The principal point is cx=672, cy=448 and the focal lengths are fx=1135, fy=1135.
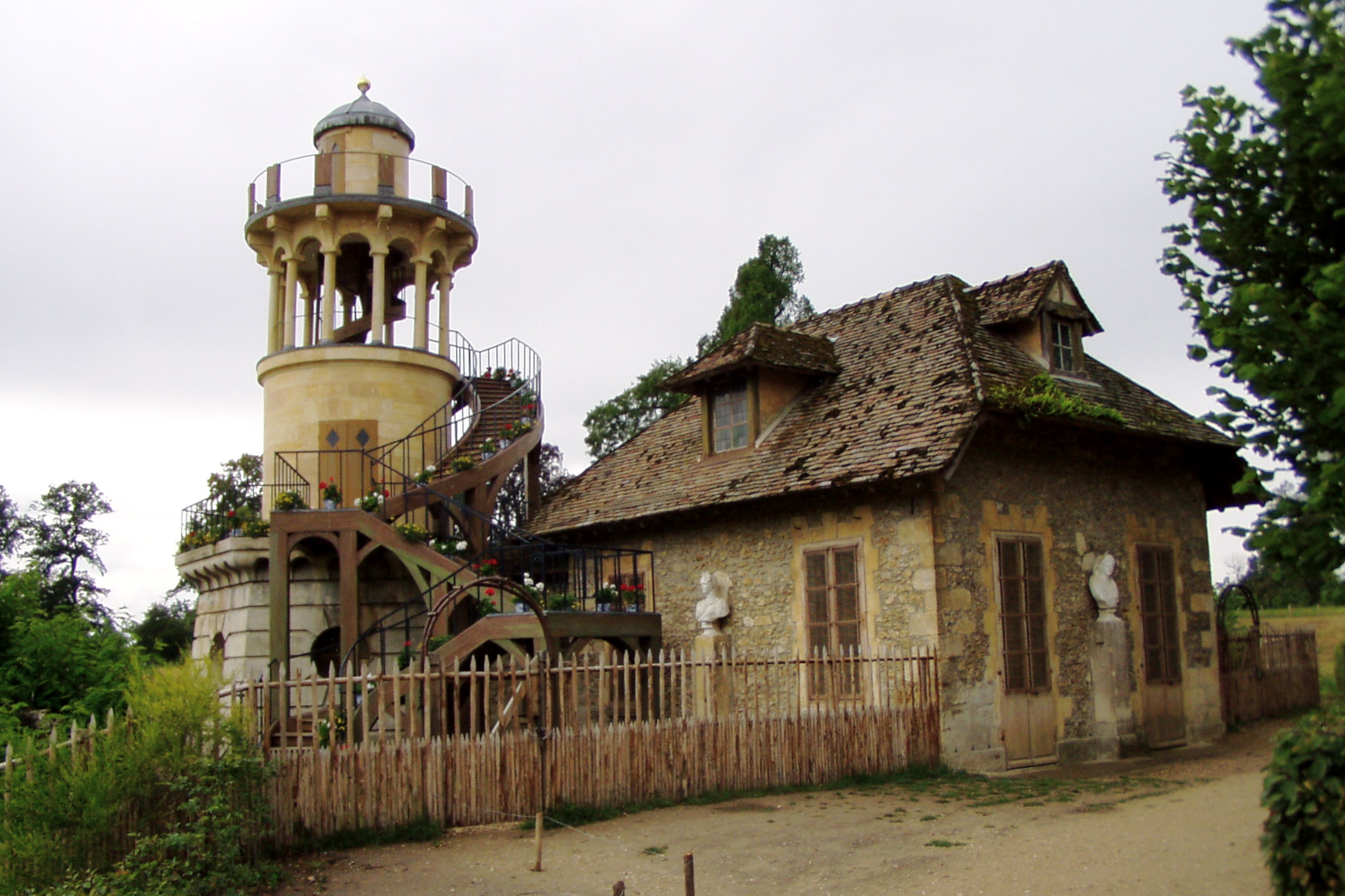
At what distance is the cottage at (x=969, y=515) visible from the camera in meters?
13.2


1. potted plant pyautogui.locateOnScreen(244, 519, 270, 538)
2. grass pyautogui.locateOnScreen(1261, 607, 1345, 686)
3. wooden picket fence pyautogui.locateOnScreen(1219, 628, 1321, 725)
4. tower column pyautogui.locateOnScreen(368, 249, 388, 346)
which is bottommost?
wooden picket fence pyautogui.locateOnScreen(1219, 628, 1321, 725)

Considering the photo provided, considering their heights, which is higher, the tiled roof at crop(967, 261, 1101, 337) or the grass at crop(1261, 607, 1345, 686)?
the tiled roof at crop(967, 261, 1101, 337)

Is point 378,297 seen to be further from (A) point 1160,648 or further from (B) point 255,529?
(A) point 1160,648

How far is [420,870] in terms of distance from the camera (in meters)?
8.63

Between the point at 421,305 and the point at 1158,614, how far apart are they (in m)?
13.3

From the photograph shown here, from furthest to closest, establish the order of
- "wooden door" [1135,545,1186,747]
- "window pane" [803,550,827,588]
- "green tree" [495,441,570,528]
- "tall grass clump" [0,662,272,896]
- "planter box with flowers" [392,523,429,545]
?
"green tree" [495,441,570,528] → "planter box with flowers" [392,523,429,545] → "wooden door" [1135,545,1186,747] → "window pane" [803,550,827,588] → "tall grass clump" [0,662,272,896]

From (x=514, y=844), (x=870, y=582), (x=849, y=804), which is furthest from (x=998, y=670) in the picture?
(x=514, y=844)

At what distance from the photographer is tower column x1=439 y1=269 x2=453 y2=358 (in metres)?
21.1

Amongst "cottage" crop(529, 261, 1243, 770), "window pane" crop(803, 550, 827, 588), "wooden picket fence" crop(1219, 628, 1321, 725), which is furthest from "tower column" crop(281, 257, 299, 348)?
"wooden picket fence" crop(1219, 628, 1321, 725)

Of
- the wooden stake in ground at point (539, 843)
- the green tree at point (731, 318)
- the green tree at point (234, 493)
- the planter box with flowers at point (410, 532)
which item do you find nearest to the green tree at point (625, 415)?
the green tree at point (731, 318)

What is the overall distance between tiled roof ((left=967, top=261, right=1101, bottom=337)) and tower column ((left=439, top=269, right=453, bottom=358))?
9709 mm

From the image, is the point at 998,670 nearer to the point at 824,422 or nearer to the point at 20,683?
the point at 824,422

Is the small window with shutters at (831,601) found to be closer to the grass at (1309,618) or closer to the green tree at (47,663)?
the grass at (1309,618)

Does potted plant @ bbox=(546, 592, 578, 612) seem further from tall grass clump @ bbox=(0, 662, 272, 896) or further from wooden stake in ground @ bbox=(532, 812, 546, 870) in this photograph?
tall grass clump @ bbox=(0, 662, 272, 896)
